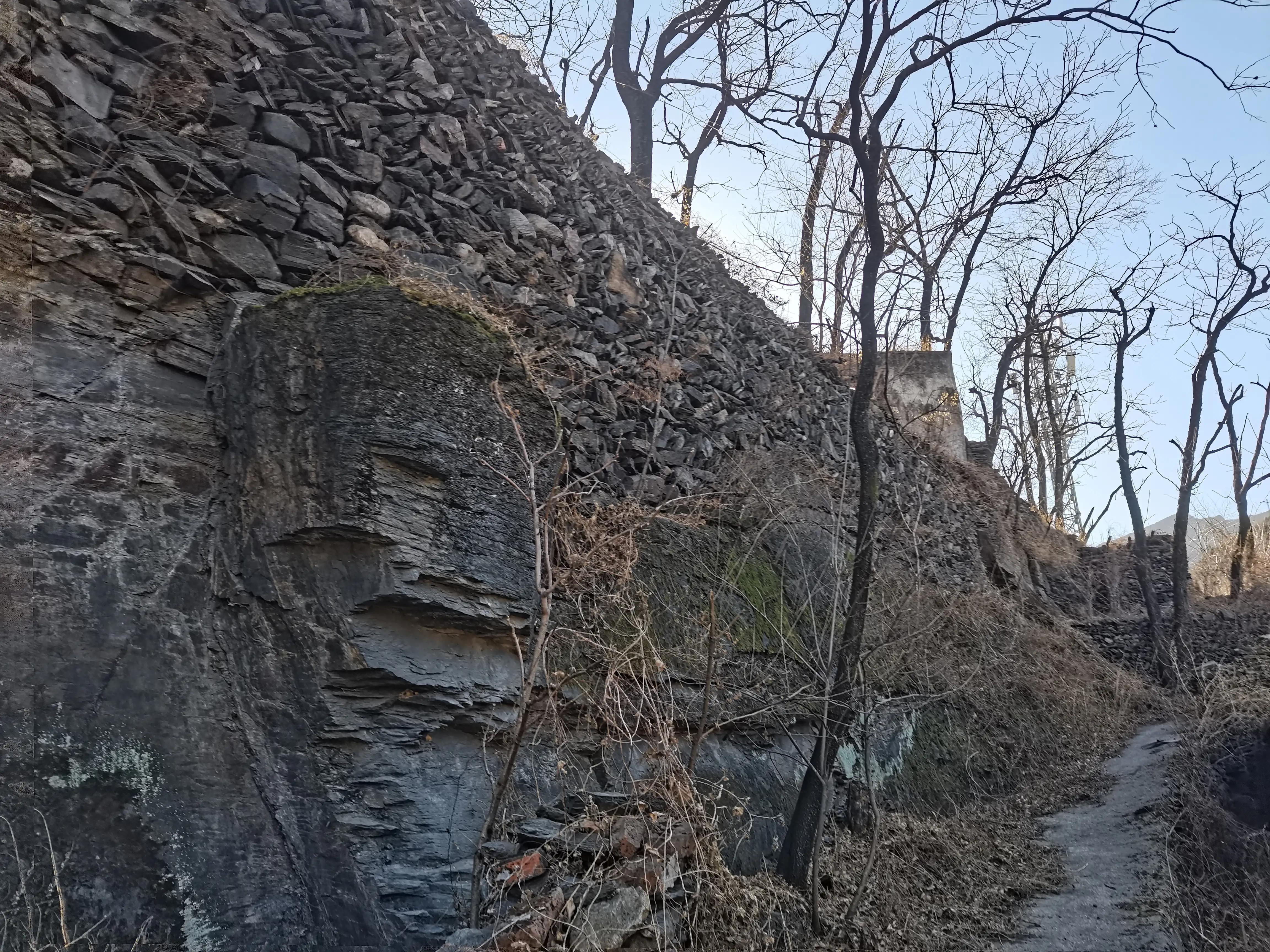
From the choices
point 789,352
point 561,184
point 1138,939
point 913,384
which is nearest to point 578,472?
point 561,184

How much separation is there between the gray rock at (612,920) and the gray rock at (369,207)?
4.81 meters

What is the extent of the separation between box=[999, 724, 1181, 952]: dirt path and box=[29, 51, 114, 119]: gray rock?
7.57m

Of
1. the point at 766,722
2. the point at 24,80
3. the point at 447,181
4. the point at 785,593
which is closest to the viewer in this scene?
the point at 24,80

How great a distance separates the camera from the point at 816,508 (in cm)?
862

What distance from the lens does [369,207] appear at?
20.6ft

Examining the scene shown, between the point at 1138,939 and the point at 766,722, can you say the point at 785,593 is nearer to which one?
the point at 766,722

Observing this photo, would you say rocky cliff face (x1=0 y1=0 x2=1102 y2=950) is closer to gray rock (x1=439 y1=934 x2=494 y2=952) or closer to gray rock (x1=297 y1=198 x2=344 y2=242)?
gray rock (x1=297 y1=198 x2=344 y2=242)

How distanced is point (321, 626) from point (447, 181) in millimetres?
4204

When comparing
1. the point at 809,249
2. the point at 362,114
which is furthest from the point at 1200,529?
the point at 362,114

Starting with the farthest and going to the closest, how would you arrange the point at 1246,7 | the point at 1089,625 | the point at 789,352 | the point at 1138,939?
the point at 1089,625 < the point at 789,352 < the point at 1246,7 < the point at 1138,939

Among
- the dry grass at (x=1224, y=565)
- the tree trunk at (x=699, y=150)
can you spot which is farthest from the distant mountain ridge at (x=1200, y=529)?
the tree trunk at (x=699, y=150)

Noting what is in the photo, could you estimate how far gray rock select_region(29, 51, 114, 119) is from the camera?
4.94m

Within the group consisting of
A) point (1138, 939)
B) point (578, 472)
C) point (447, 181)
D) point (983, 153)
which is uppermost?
point (983, 153)

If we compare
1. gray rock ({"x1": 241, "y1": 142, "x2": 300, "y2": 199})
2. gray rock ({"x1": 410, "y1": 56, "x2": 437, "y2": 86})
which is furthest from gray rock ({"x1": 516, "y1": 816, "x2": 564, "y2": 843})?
gray rock ({"x1": 410, "y1": 56, "x2": 437, "y2": 86})
